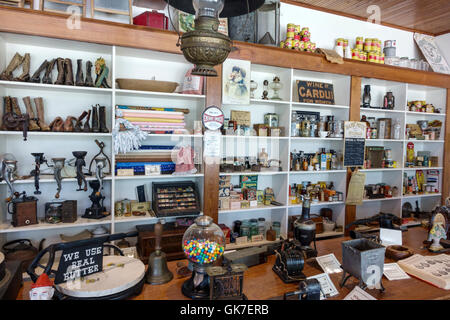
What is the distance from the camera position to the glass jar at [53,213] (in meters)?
2.68

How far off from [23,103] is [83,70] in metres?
0.60

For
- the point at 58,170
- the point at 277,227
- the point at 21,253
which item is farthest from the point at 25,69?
the point at 277,227

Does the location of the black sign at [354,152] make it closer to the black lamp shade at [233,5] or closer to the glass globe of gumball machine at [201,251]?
the black lamp shade at [233,5]

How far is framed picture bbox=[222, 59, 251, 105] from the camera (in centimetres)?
313

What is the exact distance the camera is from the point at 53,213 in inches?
106

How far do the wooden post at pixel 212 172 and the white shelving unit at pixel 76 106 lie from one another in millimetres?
92

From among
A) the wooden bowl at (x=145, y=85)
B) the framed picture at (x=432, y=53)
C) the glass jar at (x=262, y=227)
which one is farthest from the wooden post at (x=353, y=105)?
the wooden bowl at (x=145, y=85)

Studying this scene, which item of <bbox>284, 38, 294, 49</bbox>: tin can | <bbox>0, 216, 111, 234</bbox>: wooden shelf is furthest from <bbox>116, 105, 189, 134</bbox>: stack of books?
<bbox>284, 38, 294, 49</bbox>: tin can

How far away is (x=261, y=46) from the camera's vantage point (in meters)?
3.25

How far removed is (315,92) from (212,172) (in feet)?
5.44

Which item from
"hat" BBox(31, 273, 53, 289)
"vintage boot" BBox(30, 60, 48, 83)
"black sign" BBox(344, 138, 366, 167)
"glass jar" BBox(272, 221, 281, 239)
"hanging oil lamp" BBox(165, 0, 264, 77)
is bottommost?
"glass jar" BBox(272, 221, 281, 239)

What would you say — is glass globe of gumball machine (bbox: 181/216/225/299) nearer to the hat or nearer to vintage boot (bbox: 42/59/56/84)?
the hat

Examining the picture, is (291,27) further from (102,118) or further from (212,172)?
(102,118)

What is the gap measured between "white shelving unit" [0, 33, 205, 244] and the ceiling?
6.41 ft
